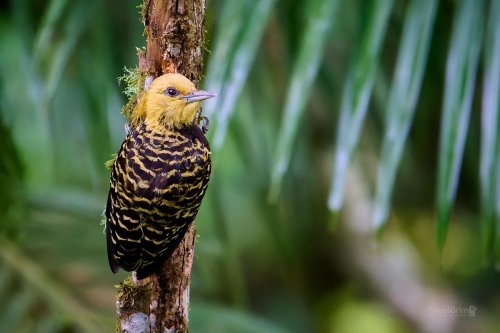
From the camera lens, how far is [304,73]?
2.89m

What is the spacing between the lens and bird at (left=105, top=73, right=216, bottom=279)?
226cm

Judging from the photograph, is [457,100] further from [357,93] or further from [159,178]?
[159,178]

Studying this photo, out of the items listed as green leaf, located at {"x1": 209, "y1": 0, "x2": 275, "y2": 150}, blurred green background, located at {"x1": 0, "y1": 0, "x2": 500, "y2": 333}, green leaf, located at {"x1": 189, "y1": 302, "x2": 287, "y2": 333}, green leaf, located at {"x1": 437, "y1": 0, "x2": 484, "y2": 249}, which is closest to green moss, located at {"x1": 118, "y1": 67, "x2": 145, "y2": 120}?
green leaf, located at {"x1": 209, "y1": 0, "x2": 275, "y2": 150}

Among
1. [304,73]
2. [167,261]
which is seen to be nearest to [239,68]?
[304,73]

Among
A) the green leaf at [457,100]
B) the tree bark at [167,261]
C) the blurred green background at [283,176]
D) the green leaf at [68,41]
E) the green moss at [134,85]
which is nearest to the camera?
the tree bark at [167,261]

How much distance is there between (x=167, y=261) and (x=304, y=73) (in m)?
0.92

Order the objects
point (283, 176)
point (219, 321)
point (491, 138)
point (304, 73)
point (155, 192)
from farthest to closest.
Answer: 1. point (283, 176)
2. point (219, 321)
3. point (304, 73)
4. point (491, 138)
5. point (155, 192)

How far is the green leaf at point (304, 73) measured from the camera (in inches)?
112

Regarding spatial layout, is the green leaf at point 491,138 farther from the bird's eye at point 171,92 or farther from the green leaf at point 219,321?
the green leaf at point 219,321

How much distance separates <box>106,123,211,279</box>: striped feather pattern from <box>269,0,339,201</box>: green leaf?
1.68 feet

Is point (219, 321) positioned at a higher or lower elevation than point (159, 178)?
higher

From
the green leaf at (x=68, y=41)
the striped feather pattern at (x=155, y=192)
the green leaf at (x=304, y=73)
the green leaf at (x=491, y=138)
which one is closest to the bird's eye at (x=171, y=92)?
the striped feather pattern at (x=155, y=192)

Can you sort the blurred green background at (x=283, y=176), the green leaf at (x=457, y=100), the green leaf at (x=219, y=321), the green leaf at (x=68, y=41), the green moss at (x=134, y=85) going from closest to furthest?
the green moss at (x=134, y=85)
the green leaf at (x=457, y=100)
the blurred green background at (x=283, y=176)
the green leaf at (x=68, y=41)
the green leaf at (x=219, y=321)

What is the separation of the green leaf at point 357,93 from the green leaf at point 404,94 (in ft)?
0.34
